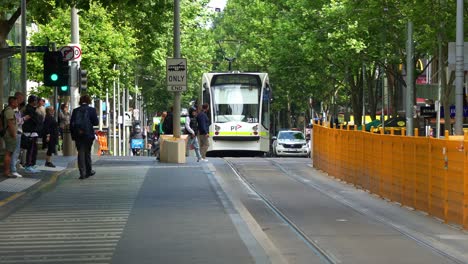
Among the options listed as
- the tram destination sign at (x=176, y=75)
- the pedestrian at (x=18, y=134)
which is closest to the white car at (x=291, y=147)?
the tram destination sign at (x=176, y=75)

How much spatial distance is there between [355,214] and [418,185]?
153cm

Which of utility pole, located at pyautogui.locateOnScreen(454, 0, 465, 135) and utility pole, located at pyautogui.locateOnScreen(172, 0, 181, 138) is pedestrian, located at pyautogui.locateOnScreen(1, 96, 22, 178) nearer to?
utility pole, located at pyautogui.locateOnScreen(172, 0, 181, 138)

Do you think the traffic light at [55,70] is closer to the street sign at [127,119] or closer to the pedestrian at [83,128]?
the pedestrian at [83,128]

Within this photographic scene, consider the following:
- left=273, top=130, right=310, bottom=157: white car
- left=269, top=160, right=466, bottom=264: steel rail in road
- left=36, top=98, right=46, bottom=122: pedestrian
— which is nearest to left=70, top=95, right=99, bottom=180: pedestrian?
left=36, top=98, right=46, bottom=122: pedestrian

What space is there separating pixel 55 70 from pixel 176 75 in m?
4.95

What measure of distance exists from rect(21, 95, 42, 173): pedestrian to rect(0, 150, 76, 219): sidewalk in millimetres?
297

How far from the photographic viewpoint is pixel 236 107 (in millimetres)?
43438

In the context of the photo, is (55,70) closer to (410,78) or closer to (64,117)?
(64,117)

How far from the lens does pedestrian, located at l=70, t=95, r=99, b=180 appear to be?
24.2 meters

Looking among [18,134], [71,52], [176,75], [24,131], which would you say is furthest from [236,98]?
[18,134]

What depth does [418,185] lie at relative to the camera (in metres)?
19.2

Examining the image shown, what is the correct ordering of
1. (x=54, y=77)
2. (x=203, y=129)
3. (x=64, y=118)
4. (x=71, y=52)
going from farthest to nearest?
(x=203, y=129) → (x=64, y=118) → (x=71, y=52) → (x=54, y=77)

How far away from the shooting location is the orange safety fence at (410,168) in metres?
16.4

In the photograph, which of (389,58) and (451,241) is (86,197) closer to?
(451,241)
